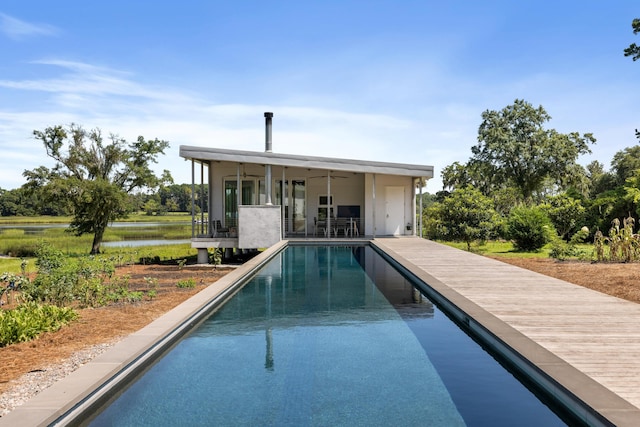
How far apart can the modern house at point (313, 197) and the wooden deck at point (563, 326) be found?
27.0 feet

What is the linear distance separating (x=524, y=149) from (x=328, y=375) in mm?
30332

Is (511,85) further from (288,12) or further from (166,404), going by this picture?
(166,404)

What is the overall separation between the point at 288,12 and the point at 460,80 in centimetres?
1079

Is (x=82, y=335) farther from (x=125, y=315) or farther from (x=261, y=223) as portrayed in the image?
(x=261, y=223)

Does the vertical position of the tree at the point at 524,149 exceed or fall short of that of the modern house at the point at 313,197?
it exceeds it

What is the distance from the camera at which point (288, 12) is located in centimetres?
1744

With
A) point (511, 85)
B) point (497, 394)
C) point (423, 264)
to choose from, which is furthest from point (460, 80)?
point (497, 394)

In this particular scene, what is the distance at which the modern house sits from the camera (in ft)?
52.4

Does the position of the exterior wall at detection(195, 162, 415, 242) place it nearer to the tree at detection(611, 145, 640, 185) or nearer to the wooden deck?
the wooden deck

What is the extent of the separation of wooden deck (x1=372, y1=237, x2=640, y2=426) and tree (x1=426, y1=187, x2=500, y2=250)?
951 centimetres

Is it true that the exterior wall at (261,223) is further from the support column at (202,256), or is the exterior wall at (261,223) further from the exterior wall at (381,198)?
the exterior wall at (381,198)

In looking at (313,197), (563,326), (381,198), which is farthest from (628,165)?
(563,326)

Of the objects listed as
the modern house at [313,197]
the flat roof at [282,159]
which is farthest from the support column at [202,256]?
the flat roof at [282,159]

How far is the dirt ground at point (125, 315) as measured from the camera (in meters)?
4.53
